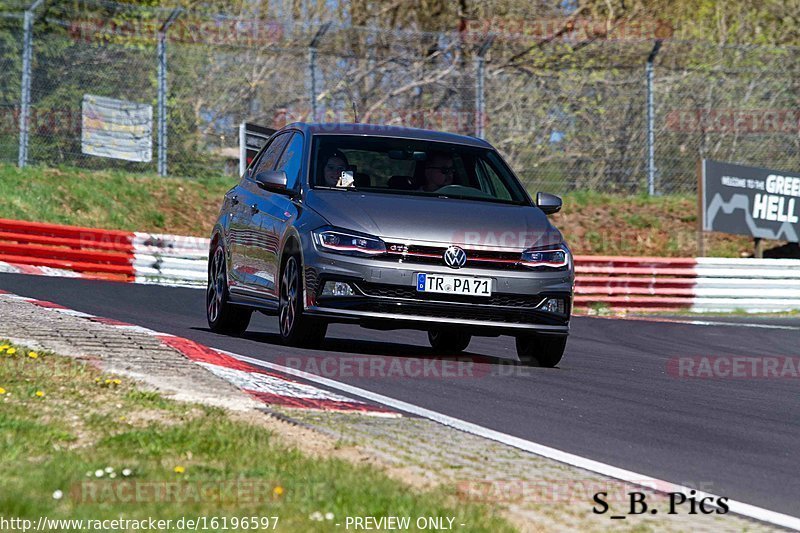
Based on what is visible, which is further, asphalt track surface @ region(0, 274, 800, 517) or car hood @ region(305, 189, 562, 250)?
car hood @ region(305, 189, 562, 250)

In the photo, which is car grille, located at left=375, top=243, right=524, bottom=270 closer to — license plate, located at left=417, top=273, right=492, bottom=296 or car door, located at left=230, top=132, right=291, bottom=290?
license plate, located at left=417, top=273, right=492, bottom=296

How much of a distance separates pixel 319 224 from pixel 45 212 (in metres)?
15.2

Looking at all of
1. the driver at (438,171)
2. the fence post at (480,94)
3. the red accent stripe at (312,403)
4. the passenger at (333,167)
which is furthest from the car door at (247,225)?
the fence post at (480,94)

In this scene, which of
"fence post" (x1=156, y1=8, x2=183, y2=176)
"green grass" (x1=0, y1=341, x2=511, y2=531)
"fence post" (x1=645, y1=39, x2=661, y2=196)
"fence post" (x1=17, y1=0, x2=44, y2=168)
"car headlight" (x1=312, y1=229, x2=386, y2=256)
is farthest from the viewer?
"fence post" (x1=645, y1=39, x2=661, y2=196)

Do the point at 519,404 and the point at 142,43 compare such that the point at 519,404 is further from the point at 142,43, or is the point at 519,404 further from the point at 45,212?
the point at 142,43

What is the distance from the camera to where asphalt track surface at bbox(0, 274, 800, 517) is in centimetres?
645

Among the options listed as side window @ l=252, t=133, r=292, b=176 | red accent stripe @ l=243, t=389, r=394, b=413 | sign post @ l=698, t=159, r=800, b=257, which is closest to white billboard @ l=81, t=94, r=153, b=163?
sign post @ l=698, t=159, r=800, b=257

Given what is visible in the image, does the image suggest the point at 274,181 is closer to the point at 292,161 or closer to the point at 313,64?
the point at 292,161

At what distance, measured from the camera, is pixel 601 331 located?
16484mm

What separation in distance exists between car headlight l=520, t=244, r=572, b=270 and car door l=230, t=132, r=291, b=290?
2225 millimetres

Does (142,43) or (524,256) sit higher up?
(142,43)

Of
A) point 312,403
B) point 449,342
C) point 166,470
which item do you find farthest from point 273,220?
point 166,470

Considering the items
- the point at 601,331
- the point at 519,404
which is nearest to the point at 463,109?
the point at 601,331

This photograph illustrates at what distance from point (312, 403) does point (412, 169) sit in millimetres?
3925
